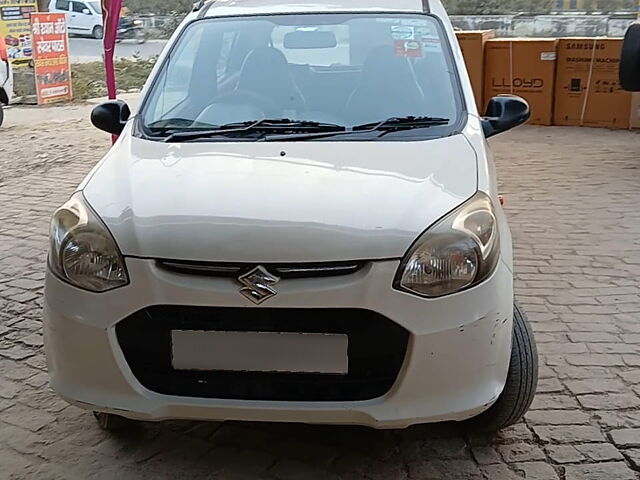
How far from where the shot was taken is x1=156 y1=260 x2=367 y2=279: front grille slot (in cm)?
235

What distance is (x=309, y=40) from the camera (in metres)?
3.81

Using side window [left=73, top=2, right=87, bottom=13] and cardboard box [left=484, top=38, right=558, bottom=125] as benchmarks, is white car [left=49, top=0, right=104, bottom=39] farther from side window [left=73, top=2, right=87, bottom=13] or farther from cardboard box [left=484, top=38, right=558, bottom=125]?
cardboard box [left=484, top=38, right=558, bottom=125]

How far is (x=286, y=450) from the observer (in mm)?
2936

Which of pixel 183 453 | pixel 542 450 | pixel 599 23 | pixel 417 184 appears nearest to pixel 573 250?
pixel 542 450

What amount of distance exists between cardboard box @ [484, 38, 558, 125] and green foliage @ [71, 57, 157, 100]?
6677 mm

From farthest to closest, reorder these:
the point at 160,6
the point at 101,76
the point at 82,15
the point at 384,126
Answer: the point at 82,15 → the point at 160,6 → the point at 101,76 → the point at 384,126

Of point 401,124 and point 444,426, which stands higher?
point 401,124

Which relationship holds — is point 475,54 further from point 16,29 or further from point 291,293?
point 16,29

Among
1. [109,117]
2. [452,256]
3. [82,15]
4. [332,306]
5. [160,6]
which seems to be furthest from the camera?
[82,15]

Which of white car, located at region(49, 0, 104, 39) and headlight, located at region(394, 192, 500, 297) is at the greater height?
headlight, located at region(394, 192, 500, 297)

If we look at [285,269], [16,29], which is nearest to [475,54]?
[285,269]

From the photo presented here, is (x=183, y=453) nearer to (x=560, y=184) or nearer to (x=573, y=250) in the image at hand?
(x=573, y=250)

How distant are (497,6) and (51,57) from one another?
9.03 metres

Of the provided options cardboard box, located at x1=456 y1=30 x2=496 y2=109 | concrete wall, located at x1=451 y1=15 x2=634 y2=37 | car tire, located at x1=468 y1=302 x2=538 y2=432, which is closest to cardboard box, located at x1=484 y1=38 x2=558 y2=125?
cardboard box, located at x1=456 y1=30 x2=496 y2=109
